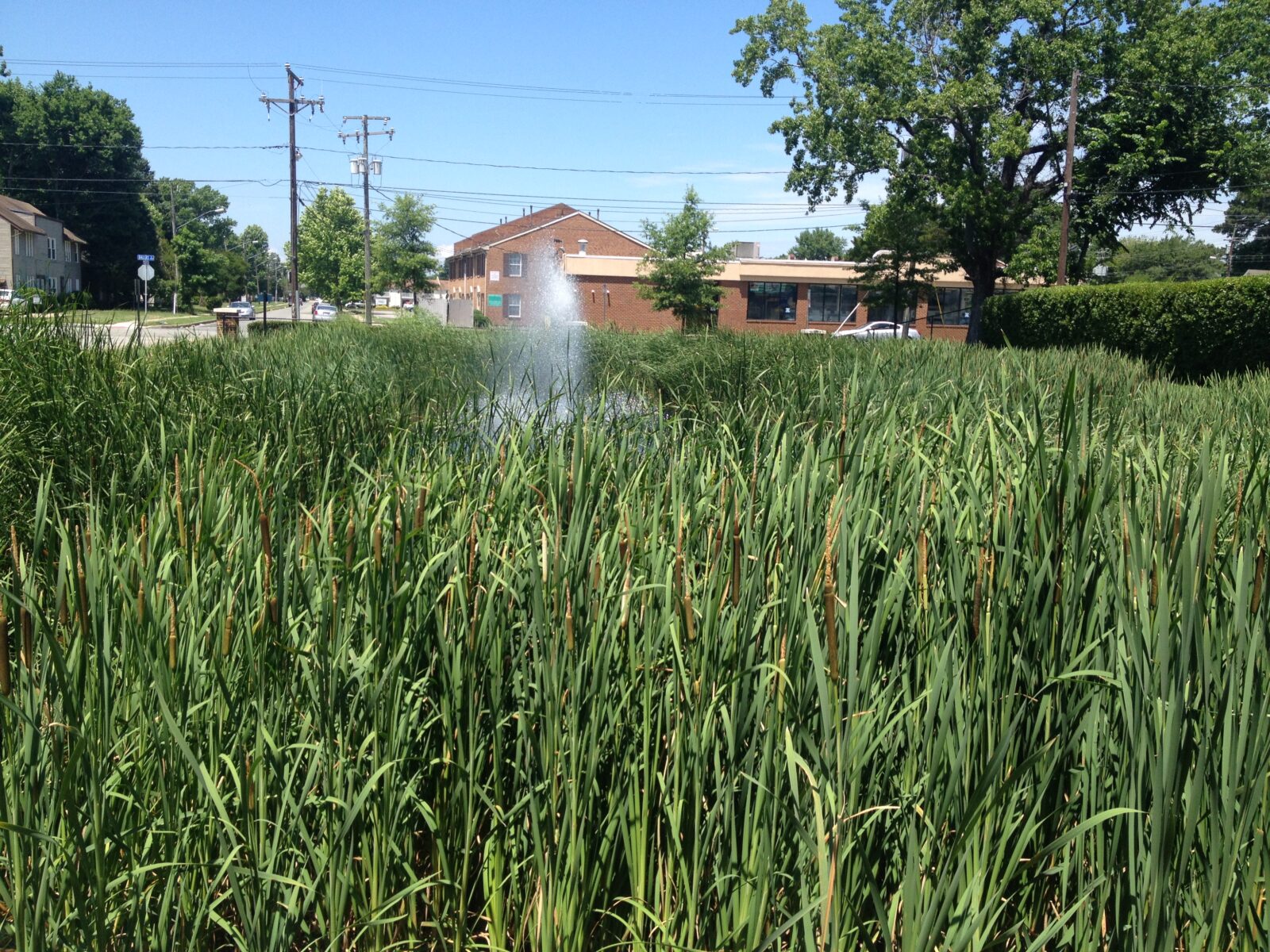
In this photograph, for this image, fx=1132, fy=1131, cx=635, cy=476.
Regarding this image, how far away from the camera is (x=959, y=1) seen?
3216 cm

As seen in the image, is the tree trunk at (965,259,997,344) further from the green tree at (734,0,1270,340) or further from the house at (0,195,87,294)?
the house at (0,195,87,294)

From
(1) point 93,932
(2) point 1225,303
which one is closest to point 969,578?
(1) point 93,932

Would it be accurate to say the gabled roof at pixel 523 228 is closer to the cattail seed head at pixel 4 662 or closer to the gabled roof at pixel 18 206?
the gabled roof at pixel 18 206

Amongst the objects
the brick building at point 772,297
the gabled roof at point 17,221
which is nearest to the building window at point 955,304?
the brick building at point 772,297

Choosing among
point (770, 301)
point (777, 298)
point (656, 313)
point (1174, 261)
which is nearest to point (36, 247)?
point (656, 313)

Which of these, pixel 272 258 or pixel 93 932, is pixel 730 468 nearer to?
pixel 93 932

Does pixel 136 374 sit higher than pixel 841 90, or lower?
lower

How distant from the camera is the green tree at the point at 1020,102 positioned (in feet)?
102

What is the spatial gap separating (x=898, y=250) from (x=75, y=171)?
203 feet

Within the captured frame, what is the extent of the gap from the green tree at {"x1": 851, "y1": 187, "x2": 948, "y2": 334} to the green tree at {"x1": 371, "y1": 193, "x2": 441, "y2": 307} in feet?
115

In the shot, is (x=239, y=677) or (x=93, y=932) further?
(x=239, y=677)

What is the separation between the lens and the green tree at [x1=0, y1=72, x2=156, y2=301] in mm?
73750

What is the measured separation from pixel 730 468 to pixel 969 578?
3.95ft

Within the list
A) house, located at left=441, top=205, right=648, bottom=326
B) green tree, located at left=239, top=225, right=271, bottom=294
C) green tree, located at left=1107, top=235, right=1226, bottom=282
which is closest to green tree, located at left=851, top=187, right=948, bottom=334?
house, located at left=441, top=205, right=648, bottom=326
